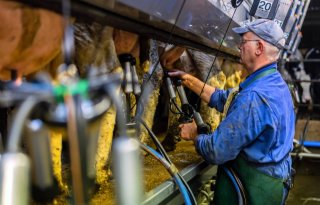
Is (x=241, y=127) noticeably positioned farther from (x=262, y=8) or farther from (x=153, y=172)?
(x=262, y=8)

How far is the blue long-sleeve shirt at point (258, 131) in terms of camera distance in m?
1.86

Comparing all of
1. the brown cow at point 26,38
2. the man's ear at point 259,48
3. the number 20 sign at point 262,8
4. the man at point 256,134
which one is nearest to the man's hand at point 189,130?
the man at point 256,134

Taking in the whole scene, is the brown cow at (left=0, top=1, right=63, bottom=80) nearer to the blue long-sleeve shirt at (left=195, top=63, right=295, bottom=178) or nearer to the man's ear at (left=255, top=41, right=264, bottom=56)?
the blue long-sleeve shirt at (left=195, top=63, right=295, bottom=178)

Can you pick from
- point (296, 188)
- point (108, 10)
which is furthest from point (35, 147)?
point (296, 188)

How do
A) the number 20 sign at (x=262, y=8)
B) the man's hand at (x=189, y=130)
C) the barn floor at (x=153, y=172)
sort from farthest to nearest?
the number 20 sign at (x=262, y=8) < the man's hand at (x=189, y=130) < the barn floor at (x=153, y=172)

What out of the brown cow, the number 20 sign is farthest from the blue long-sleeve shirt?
the number 20 sign

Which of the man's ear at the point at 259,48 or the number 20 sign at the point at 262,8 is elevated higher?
the number 20 sign at the point at 262,8

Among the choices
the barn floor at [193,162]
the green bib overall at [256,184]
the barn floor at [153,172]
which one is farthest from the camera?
the green bib overall at [256,184]

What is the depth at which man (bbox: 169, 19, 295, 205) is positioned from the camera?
Answer: 1.87 meters

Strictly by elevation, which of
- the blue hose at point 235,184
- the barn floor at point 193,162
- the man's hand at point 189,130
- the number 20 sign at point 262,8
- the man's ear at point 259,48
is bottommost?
the barn floor at point 193,162

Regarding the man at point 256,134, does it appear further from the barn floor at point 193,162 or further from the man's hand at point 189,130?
the barn floor at point 193,162

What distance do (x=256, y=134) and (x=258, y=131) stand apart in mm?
17

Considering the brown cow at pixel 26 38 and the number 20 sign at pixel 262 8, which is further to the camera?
the number 20 sign at pixel 262 8

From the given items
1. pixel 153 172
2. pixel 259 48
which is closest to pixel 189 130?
pixel 153 172
